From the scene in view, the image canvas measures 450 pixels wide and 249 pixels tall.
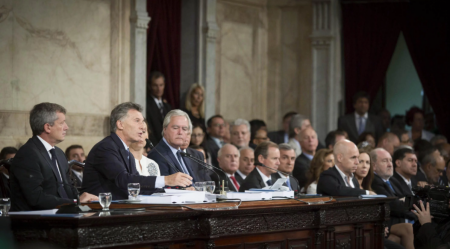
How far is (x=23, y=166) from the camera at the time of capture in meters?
4.40

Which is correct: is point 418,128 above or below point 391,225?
above

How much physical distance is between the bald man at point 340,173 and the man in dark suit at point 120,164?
1.93 m

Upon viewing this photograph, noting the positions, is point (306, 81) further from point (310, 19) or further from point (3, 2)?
point (3, 2)

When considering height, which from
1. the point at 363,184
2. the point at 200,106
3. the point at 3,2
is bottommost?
the point at 363,184

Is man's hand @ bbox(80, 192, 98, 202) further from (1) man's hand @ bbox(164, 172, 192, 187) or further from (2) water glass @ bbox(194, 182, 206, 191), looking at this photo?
(2) water glass @ bbox(194, 182, 206, 191)

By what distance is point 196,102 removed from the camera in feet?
31.0

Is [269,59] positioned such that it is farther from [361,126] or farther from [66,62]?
[66,62]

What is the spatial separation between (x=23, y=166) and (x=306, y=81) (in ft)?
25.0

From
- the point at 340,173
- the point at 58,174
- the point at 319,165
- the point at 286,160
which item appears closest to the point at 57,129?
the point at 58,174

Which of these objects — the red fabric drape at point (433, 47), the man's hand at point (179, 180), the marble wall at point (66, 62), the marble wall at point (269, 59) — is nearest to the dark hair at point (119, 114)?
the man's hand at point (179, 180)

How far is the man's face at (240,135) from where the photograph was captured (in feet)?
28.5

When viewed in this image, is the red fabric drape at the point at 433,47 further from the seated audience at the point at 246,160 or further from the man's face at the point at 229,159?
the man's face at the point at 229,159

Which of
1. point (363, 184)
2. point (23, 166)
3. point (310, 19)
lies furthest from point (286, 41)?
point (23, 166)

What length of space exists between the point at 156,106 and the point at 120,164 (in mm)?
4461
